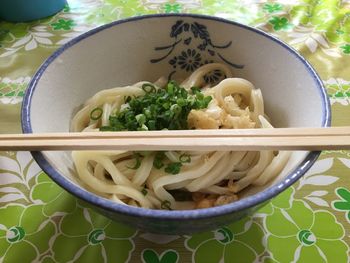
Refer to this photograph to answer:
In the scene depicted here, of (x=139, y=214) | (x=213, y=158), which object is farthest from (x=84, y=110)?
(x=139, y=214)

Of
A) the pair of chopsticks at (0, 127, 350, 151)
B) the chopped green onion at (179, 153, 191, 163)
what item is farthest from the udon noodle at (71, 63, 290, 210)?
the pair of chopsticks at (0, 127, 350, 151)

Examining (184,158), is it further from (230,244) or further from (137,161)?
(230,244)

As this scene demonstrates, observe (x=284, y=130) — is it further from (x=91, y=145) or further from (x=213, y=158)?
(x=91, y=145)

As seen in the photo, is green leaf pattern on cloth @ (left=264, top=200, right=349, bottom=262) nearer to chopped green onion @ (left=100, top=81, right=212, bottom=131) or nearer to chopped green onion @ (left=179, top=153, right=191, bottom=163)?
chopped green onion @ (left=179, top=153, right=191, bottom=163)

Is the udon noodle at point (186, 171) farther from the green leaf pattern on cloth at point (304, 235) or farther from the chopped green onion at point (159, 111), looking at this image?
the green leaf pattern on cloth at point (304, 235)

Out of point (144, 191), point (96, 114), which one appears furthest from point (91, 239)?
point (96, 114)
